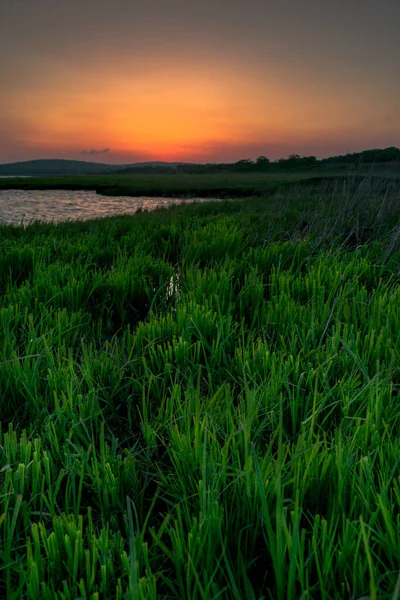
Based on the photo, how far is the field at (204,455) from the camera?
2.70ft

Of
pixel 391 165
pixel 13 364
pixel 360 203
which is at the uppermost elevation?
pixel 391 165

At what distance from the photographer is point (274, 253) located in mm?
3781

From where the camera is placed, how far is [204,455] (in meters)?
0.91

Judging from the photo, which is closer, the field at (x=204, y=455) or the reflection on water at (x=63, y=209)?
the field at (x=204, y=455)

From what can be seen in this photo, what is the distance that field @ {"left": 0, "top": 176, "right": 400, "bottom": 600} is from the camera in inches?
32.4

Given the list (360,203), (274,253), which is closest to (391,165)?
(360,203)

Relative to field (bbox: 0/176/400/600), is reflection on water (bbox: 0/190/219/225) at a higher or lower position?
higher

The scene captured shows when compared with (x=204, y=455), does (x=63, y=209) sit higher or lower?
higher

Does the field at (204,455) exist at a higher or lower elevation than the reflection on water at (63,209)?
lower

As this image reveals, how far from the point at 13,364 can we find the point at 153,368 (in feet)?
1.90

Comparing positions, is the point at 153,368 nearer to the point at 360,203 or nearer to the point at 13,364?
the point at 13,364

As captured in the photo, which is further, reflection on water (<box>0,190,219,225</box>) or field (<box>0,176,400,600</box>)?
reflection on water (<box>0,190,219,225</box>)

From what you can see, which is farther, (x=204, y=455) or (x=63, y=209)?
(x=63, y=209)

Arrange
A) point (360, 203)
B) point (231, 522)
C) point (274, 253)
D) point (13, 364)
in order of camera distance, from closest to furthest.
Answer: point (231, 522) → point (13, 364) → point (274, 253) → point (360, 203)
